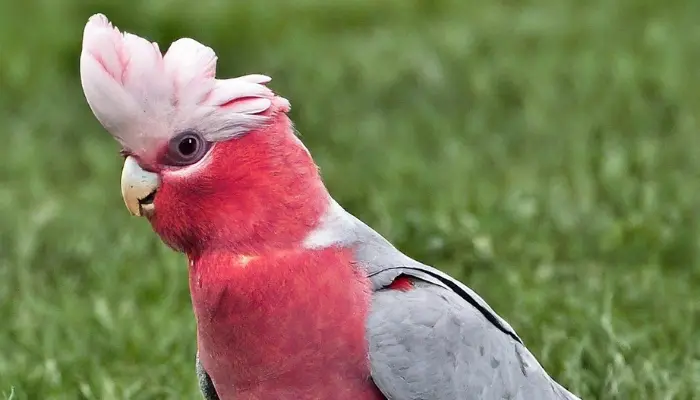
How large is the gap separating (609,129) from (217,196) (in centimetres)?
387

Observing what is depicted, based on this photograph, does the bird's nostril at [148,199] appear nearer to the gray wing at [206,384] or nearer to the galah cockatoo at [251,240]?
the galah cockatoo at [251,240]

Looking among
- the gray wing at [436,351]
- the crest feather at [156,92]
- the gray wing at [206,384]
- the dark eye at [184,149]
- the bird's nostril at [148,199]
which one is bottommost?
the gray wing at [206,384]

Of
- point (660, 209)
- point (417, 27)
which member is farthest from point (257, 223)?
point (417, 27)

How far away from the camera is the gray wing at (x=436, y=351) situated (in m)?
2.46

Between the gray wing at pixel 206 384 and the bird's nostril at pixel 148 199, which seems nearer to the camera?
the bird's nostril at pixel 148 199

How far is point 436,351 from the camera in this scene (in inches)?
98.3

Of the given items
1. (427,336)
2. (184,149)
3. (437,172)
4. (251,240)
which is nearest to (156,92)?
(184,149)

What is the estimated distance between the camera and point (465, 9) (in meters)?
7.74

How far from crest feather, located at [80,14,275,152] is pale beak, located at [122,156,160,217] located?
4 centimetres

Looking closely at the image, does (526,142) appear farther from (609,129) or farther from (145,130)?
(145,130)

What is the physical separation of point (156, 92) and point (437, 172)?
325 cm

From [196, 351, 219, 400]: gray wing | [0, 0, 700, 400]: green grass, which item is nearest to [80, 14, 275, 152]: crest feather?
[196, 351, 219, 400]: gray wing

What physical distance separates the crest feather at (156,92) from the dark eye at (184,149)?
0.05 feet

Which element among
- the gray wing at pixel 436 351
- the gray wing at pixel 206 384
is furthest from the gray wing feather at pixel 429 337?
the gray wing at pixel 206 384
